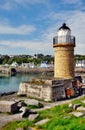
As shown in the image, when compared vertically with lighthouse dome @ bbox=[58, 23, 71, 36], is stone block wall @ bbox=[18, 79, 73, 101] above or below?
below

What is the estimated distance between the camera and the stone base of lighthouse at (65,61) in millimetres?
30812

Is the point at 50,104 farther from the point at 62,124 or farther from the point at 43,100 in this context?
the point at 62,124

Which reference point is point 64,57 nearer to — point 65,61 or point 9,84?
point 65,61

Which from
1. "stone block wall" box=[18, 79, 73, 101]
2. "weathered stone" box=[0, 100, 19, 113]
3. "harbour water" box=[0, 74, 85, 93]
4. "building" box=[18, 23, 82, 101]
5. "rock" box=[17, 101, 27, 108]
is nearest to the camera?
"weathered stone" box=[0, 100, 19, 113]

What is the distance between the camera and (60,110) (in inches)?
718

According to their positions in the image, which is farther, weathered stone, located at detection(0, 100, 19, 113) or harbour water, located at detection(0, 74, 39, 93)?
harbour water, located at detection(0, 74, 39, 93)

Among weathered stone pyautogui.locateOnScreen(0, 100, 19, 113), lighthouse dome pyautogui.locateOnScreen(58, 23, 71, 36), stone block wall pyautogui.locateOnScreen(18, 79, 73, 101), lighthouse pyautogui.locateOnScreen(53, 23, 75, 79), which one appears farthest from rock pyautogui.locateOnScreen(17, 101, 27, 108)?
lighthouse dome pyautogui.locateOnScreen(58, 23, 71, 36)

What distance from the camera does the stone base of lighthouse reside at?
1213 inches

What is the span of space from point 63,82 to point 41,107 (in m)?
6.99

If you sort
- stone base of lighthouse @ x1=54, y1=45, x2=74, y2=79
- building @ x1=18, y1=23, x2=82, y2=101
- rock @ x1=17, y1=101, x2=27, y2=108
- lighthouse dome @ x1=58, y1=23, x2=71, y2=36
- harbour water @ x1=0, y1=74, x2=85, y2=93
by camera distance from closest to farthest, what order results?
rock @ x1=17, y1=101, x2=27, y2=108 → building @ x1=18, y1=23, x2=82, y2=101 → stone base of lighthouse @ x1=54, y1=45, x2=74, y2=79 → lighthouse dome @ x1=58, y1=23, x2=71, y2=36 → harbour water @ x1=0, y1=74, x2=85, y2=93

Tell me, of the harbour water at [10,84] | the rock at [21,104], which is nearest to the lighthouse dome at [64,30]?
the rock at [21,104]

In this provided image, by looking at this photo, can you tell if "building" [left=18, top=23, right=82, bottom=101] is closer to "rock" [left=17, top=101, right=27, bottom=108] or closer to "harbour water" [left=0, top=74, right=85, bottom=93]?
"rock" [left=17, top=101, right=27, bottom=108]

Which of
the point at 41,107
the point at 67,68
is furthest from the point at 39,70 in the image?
the point at 41,107

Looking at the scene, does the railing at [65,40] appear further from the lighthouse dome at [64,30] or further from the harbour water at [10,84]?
the harbour water at [10,84]
